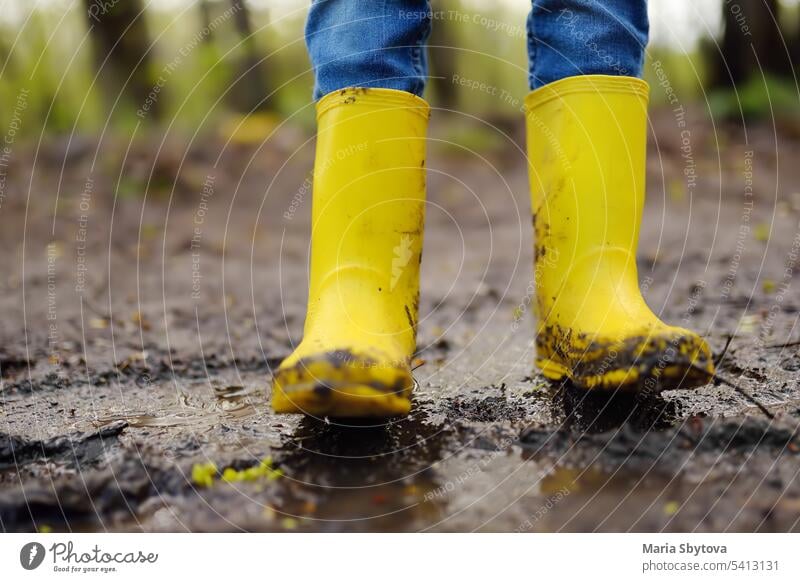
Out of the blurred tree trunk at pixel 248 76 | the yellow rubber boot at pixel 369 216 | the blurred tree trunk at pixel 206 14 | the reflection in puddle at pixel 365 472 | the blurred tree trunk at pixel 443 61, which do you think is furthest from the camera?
the blurred tree trunk at pixel 443 61

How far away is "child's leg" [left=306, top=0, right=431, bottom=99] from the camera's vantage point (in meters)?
1.13

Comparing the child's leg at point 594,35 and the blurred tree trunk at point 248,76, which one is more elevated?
the blurred tree trunk at point 248,76

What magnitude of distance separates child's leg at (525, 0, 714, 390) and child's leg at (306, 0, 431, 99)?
25cm

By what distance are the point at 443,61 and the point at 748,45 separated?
3.33 metres

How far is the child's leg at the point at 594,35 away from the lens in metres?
1.13

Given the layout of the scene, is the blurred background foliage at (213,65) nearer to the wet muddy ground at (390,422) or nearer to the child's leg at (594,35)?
the wet muddy ground at (390,422)

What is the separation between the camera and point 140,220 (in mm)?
3838

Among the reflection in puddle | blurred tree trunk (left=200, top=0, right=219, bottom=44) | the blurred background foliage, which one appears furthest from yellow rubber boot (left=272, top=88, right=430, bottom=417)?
blurred tree trunk (left=200, top=0, right=219, bottom=44)

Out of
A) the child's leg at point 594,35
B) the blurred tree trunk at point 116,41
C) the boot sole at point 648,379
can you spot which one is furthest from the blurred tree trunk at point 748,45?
the boot sole at point 648,379

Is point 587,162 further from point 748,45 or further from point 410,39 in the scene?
point 748,45

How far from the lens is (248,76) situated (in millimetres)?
6336
